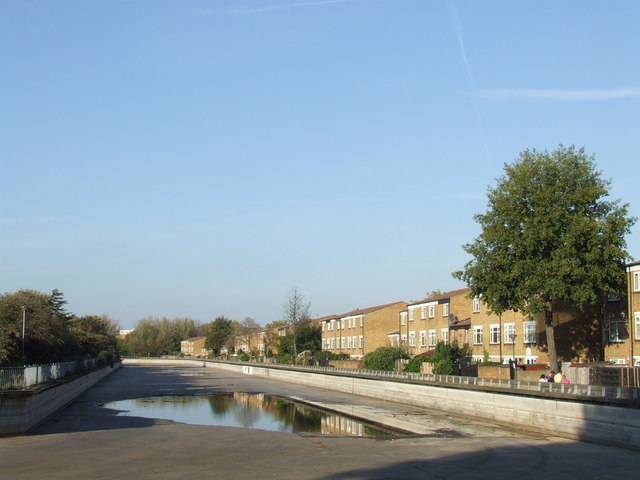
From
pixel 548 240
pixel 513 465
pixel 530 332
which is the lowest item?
pixel 513 465

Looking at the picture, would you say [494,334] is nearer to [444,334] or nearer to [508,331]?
[508,331]

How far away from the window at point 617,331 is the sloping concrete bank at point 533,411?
17615 mm

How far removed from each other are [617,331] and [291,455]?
37026 millimetres

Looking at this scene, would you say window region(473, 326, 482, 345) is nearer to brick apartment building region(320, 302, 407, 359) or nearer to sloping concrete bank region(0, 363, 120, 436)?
brick apartment building region(320, 302, 407, 359)

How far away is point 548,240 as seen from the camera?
1900 inches

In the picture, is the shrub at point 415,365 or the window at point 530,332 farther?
the shrub at point 415,365

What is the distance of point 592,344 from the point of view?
181 feet

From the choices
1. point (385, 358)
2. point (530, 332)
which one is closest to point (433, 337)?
point (385, 358)

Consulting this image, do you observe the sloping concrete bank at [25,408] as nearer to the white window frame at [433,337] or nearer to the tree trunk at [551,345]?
the tree trunk at [551,345]

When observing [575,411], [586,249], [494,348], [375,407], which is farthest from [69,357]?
[575,411]

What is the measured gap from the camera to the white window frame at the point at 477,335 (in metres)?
64.0

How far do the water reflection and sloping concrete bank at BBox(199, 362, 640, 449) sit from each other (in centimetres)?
469

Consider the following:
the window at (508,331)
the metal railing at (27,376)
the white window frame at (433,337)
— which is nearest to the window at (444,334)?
the white window frame at (433,337)

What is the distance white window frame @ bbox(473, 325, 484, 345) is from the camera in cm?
6399
